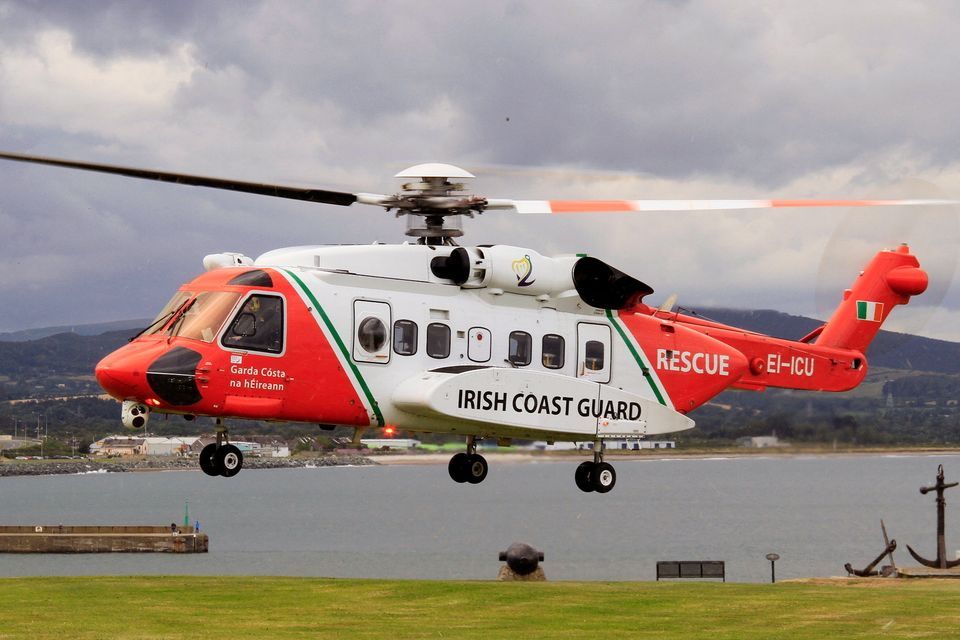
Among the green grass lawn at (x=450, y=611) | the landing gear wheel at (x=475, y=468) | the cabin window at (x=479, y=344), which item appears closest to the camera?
the cabin window at (x=479, y=344)

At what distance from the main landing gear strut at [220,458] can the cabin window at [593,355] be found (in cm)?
593

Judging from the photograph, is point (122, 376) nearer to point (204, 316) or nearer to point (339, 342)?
point (204, 316)

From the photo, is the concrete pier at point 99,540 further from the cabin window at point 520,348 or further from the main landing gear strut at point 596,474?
the cabin window at point 520,348

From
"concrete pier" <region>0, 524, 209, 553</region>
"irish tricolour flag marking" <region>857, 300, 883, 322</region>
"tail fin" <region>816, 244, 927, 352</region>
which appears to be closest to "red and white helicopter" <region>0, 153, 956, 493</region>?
"tail fin" <region>816, 244, 927, 352</region>

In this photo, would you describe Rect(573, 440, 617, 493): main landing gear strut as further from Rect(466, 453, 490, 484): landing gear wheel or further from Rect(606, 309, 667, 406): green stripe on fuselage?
Rect(466, 453, 490, 484): landing gear wheel

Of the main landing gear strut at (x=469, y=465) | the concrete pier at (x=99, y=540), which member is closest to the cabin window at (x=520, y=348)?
the main landing gear strut at (x=469, y=465)

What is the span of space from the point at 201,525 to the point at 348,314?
17026 cm

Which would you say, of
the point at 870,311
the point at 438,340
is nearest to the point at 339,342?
the point at 438,340

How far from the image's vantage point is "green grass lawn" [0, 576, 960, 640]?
29.3m

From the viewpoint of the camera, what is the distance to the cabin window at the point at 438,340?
20578 millimetres

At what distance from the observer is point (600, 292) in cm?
2223

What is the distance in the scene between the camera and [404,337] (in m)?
20.4

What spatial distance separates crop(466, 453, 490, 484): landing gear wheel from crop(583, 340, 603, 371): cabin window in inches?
91.6

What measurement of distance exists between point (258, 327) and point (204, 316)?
775 millimetres
